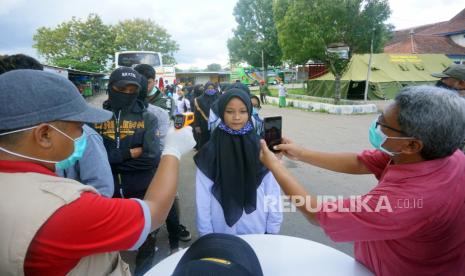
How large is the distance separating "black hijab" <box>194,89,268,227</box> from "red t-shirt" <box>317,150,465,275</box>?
1.02 metres

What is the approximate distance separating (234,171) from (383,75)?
1713 cm

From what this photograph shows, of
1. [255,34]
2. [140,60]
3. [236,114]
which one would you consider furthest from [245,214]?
[255,34]

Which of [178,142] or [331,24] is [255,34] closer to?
[331,24]

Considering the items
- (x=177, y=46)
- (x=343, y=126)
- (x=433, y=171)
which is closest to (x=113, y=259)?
(x=433, y=171)

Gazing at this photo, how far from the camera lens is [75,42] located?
3491 centimetres

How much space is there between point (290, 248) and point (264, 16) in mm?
37875

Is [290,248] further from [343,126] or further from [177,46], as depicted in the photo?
[177,46]

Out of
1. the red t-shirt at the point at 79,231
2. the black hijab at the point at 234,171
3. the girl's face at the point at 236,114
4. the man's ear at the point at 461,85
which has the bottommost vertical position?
the black hijab at the point at 234,171

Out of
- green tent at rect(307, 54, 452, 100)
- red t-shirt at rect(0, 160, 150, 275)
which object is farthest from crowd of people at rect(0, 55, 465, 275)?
green tent at rect(307, 54, 452, 100)

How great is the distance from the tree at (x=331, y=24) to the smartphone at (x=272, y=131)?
12517 mm

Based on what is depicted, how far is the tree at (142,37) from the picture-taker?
36.3 meters

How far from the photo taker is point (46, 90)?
0.98 meters

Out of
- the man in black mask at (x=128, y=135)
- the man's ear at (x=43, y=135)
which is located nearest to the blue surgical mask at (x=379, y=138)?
the man's ear at (x=43, y=135)

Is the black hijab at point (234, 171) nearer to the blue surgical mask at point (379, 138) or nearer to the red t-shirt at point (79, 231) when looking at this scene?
the blue surgical mask at point (379, 138)
